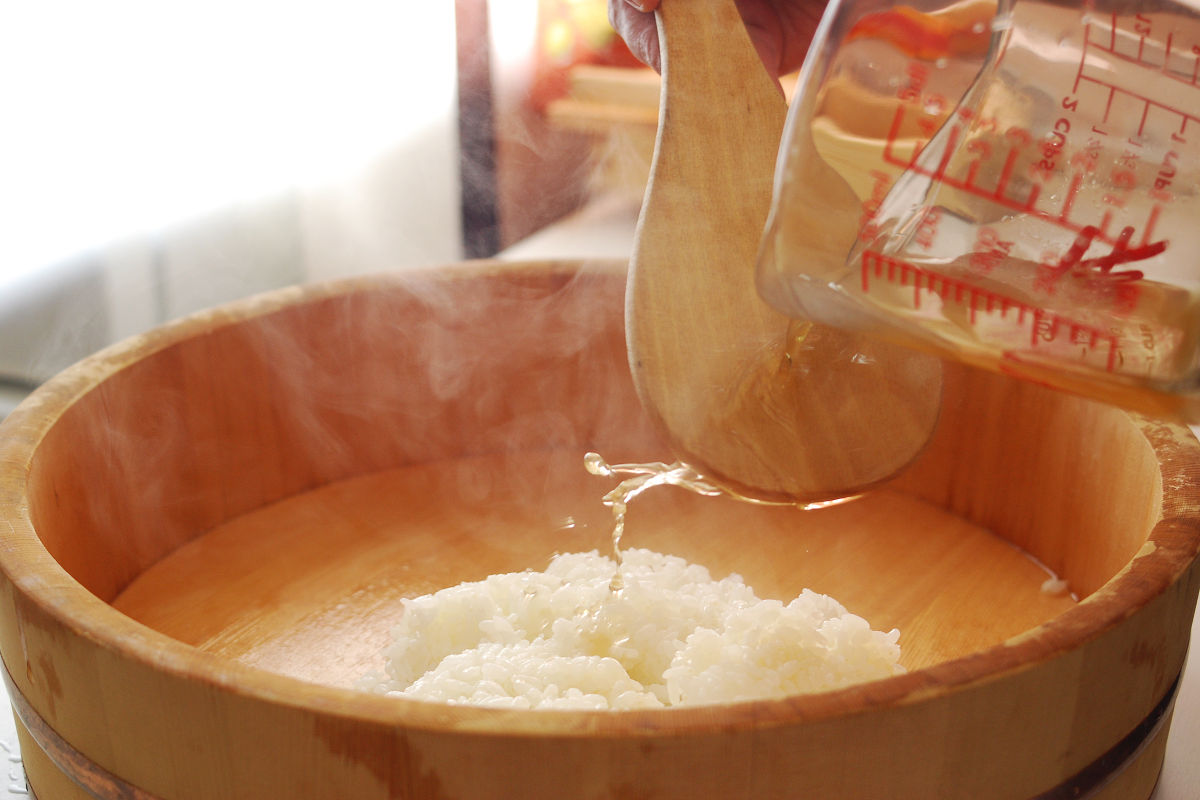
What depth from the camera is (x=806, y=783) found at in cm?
76

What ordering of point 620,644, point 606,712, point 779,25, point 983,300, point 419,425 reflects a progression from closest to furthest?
point 606,712
point 983,300
point 620,644
point 779,25
point 419,425

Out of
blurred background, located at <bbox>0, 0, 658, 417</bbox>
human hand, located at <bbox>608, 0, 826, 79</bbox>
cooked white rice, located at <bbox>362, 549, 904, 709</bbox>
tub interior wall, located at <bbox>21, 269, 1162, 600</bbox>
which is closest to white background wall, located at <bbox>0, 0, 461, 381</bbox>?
blurred background, located at <bbox>0, 0, 658, 417</bbox>

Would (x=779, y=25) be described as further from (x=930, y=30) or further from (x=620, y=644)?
(x=620, y=644)

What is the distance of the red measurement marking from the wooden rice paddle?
279 millimetres

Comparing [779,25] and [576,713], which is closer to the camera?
[576,713]

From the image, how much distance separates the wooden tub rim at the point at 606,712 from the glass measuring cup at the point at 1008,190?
159 millimetres

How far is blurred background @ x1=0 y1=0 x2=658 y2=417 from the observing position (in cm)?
258

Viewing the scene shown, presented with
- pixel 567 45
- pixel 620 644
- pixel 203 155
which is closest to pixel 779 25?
pixel 620 644

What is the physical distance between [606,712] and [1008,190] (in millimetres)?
524

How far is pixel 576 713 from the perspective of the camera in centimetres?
74

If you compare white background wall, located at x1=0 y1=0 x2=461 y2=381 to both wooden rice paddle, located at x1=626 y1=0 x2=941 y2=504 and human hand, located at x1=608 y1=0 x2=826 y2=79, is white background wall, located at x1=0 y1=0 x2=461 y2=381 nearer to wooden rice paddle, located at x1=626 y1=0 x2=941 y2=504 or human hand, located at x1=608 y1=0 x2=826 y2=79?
human hand, located at x1=608 y1=0 x2=826 y2=79

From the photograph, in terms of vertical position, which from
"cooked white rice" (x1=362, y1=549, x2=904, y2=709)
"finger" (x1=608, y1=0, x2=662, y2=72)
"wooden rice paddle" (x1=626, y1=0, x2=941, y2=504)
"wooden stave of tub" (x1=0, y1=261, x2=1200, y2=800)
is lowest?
"cooked white rice" (x1=362, y1=549, x2=904, y2=709)

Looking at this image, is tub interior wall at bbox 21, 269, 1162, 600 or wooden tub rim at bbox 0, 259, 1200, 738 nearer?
wooden tub rim at bbox 0, 259, 1200, 738

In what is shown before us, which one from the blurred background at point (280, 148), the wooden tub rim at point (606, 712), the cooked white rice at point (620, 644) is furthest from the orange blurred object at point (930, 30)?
the blurred background at point (280, 148)
